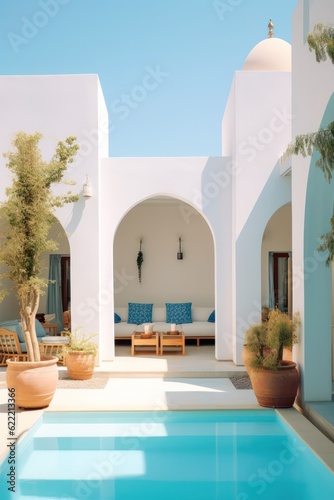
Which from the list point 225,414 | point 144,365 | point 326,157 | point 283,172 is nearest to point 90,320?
point 144,365

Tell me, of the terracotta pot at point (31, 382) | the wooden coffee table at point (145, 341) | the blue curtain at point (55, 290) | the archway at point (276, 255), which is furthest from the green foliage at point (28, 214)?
the archway at point (276, 255)

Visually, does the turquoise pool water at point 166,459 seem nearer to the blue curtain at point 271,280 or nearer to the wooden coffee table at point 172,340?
the wooden coffee table at point 172,340

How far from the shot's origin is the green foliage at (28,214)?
27.2 ft

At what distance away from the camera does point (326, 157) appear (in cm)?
465

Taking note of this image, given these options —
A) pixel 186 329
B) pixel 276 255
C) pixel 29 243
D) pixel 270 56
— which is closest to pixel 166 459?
pixel 29 243

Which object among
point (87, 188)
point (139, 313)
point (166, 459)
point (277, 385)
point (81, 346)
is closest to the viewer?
point (166, 459)

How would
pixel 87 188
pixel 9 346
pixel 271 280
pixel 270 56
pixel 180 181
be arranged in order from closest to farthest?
1. pixel 87 188
2. pixel 9 346
3. pixel 180 181
4. pixel 270 56
5. pixel 271 280

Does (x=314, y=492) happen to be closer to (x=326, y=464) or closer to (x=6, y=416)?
(x=326, y=464)

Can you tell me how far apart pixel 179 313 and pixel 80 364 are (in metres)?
5.11

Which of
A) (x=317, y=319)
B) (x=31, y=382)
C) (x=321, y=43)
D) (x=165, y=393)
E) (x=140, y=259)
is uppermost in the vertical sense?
(x=321, y=43)

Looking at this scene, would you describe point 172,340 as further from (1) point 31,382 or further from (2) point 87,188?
(1) point 31,382

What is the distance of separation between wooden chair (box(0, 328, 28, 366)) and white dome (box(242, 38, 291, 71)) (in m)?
8.76

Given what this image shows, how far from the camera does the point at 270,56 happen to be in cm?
1355

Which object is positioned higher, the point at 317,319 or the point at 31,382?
the point at 317,319
